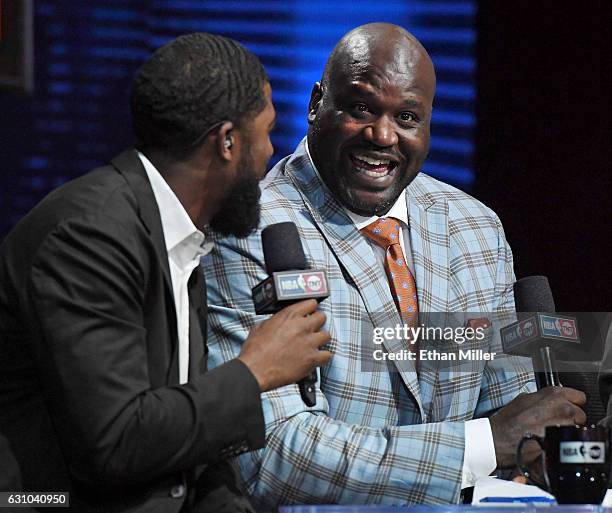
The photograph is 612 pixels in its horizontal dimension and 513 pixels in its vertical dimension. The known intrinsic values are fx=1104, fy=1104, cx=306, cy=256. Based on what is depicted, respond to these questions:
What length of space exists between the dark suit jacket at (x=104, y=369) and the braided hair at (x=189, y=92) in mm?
89

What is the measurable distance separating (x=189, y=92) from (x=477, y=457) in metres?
0.79

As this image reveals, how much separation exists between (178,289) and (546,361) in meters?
0.70

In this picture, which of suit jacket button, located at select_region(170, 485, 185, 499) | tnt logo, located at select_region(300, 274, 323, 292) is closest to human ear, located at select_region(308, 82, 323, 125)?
tnt logo, located at select_region(300, 274, 323, 292)

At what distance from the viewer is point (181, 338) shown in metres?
1.63

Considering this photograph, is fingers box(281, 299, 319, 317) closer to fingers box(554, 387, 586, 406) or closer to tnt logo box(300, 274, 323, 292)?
tnt logo box(300, 274, 323, 292)

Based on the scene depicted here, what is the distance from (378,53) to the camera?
226cm

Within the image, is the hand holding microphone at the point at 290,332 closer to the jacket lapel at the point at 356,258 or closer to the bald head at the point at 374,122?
the jacket lapel at the point at 356,258

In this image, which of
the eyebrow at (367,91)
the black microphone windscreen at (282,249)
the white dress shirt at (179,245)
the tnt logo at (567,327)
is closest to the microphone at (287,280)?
the black microphone windscreen at (282,249)

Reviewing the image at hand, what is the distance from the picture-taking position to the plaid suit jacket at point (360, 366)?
1857mm

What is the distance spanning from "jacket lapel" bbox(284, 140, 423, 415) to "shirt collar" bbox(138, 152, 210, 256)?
0.57 metres

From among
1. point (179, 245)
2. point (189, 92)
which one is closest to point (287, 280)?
point (179, 245)

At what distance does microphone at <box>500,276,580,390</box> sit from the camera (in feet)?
6.12

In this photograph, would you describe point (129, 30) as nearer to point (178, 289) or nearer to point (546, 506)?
point (178, 289)

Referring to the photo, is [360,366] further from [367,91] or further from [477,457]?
[367,91]
